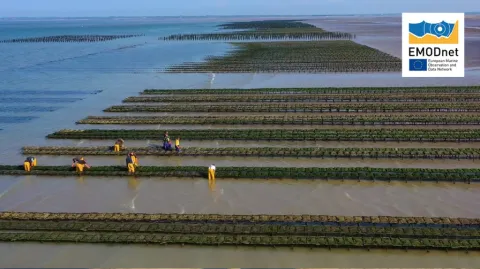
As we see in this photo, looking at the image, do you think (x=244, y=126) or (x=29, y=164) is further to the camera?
(x=244, y=126)

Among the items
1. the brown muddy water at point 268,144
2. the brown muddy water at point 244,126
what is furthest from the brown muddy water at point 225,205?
the brown muddy water at point 244,126

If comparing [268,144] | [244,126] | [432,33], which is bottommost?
[268,144]

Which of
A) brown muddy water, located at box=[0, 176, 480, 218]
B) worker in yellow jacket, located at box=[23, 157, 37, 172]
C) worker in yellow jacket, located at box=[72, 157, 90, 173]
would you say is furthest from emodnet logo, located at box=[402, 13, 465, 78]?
worker in yellow jacket, located at box=[23, 157, 37, 172]

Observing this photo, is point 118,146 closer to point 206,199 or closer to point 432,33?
point 206,199

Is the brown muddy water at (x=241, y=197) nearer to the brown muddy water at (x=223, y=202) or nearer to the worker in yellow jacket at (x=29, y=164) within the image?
the brown muddy water at (x=223, y=202)

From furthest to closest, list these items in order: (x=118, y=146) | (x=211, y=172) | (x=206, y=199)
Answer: (x=118, y=146) → (x=211, y=172) → (x=206, y=199)

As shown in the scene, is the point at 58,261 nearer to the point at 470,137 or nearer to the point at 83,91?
the point at 470,137

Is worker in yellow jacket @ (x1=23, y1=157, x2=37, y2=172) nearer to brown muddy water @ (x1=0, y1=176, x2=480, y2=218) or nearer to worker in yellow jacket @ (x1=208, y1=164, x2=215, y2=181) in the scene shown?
brown muddy water @ (x1=0, y1=176, x2=480, y2=218)

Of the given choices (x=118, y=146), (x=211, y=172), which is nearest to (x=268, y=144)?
(x=211, y=172)
